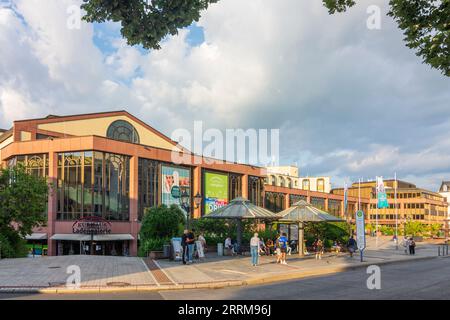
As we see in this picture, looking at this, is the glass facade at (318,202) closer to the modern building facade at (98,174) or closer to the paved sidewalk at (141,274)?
the modern building facade at (98,174)

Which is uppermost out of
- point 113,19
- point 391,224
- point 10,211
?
point 113,19

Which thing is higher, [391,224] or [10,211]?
[10,211]

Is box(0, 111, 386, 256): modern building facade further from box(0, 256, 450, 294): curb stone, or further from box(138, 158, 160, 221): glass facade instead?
box(0, 256, 450, 294): curb stone

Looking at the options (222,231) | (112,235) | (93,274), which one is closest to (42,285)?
(93,274)

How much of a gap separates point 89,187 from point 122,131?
488 inches

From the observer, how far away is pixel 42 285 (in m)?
14.2

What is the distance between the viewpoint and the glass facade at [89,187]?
47.5 metres

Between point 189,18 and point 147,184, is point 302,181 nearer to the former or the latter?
point 147,184

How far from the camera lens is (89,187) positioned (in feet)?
157

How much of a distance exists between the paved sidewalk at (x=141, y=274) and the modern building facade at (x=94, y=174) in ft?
66.8

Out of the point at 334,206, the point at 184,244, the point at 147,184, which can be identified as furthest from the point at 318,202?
the point at 184,244

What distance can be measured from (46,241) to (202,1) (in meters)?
42.4

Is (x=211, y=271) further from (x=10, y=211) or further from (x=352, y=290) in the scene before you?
(x=10, y=211)

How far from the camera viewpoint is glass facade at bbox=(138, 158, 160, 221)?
52.5 metres
